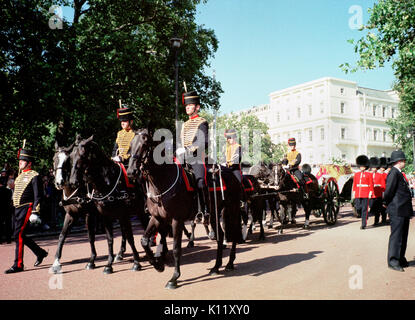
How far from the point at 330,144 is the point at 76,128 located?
58.3 m

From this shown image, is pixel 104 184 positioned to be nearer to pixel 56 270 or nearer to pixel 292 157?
pixel 56 270

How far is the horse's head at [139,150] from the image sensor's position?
19.6 ft

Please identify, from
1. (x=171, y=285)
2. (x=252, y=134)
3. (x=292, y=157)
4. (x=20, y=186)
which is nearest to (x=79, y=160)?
(x=20, y=186)

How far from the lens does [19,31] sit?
1578cm

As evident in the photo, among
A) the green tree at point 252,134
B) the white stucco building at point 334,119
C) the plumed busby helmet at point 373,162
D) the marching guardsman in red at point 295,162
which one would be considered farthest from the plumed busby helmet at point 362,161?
the white stucco building at point 334,119

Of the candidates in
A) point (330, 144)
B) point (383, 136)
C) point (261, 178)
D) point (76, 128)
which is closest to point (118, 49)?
point (76, 128)

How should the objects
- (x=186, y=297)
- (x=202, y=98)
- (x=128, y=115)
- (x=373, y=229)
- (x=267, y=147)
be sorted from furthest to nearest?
(x=267, y=147)
(x=202, y=98)
(x=373, y=229)
(x=128, y=115)
(x=186, y=297)

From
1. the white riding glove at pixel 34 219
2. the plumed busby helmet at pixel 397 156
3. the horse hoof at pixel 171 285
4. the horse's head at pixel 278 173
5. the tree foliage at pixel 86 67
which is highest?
the tree foliage at pixel 86 67

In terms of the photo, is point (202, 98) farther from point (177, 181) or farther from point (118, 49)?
point (177, 181)

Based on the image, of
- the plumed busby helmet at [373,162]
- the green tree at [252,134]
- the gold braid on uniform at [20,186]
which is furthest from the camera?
the green tree at [252,134]

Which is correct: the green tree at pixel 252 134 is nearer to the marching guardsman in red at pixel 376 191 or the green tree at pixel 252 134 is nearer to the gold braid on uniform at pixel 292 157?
the marching guardsman in red at pixel 376 191

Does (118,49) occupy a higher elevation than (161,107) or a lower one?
higher

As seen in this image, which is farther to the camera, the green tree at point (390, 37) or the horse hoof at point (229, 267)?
the green tree at point (390, 37)

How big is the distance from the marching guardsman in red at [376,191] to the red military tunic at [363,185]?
1.29ft
